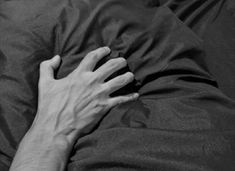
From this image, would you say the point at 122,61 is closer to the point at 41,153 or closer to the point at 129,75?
the point at 129,75

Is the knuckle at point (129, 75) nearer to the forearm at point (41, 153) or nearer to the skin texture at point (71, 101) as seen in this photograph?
the skin texture at point (71, 101)

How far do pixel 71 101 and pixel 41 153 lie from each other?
16cm

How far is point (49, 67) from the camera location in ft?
2.90

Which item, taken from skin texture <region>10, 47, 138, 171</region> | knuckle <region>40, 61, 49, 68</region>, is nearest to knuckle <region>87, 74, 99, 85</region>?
skin texture <region>10, 47, 138, 171</region>

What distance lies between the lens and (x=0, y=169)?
817 mm

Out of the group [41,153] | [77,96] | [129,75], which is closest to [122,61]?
[129,75]

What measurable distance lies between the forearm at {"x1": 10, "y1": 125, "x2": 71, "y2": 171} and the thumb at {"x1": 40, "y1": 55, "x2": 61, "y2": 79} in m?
0.14

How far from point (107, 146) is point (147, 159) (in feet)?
0.31

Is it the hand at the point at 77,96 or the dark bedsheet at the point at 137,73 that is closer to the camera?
the dark bedsheet at the point at 137,73

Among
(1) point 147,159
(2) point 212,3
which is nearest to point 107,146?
(1) point 147,159

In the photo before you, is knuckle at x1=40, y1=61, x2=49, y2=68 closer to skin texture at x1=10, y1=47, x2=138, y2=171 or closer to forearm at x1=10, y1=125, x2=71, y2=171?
skin texture at x1=10, y1=47, x2=138, y2=171

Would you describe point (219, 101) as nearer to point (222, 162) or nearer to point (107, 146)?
point (222, 162)

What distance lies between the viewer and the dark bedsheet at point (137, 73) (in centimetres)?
73

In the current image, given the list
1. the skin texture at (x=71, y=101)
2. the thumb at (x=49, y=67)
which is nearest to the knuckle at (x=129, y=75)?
the skin texture at (x=71, y=101)
